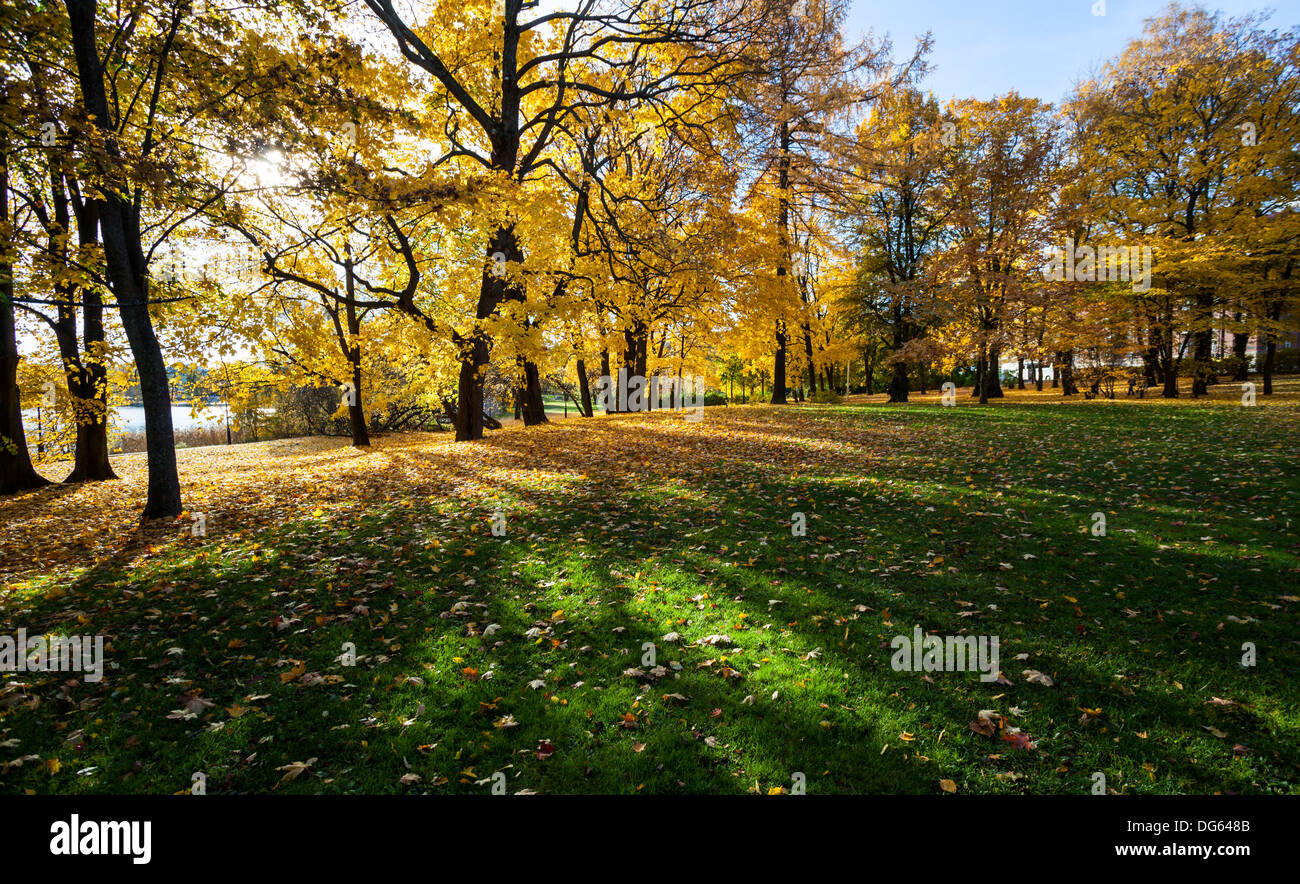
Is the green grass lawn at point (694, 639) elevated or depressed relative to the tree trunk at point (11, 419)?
depressed

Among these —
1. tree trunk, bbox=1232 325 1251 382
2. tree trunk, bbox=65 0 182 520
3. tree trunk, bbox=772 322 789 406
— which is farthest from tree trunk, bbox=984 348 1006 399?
tree trunk, bbox=65 0 182 520

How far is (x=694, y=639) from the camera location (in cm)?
495

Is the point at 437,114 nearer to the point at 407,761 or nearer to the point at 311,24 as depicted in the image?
the point at 311,24

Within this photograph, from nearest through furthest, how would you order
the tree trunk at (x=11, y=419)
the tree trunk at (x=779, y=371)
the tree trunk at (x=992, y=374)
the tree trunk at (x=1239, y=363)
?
the tree trunk at (x=11, y=419)
the tree trunk at (x=992, y=374)
the tree trunk at (x=779, y=371)
the tree trunk at (x=1239, y=363)

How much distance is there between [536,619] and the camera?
545cm

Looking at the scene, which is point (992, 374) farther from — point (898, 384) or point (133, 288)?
point (133, 288)

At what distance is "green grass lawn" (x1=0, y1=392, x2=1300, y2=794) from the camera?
338 cm

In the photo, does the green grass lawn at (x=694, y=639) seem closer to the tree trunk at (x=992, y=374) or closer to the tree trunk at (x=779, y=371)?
the tree trunk at (x=992, y=374)

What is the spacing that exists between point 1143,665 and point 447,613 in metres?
6.54

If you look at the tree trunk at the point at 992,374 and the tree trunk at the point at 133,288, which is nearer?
the tree trunk at the point at 133,288

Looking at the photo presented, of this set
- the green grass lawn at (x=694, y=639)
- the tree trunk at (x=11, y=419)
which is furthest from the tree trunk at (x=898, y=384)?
the tree trunk at (x=11, y=419)

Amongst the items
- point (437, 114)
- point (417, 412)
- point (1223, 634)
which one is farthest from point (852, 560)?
point (417, 412)

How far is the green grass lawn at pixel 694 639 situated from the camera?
338cm
